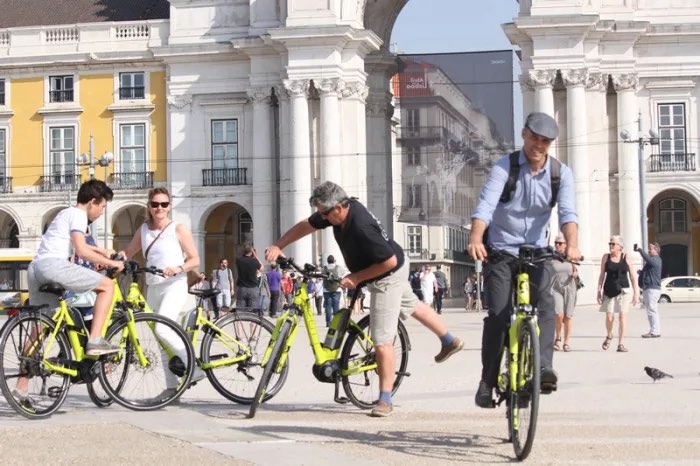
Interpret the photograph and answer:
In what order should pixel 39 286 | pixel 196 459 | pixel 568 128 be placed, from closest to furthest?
1. pixel 196 459
2. pixel 39 286
3. pixel 568 128

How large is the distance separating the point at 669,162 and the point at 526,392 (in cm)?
4476

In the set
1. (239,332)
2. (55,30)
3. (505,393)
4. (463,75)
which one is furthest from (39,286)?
(55,30)

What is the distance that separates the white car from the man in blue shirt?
42.8 m

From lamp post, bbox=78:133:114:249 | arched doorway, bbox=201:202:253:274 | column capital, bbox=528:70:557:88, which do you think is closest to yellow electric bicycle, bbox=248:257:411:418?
lamp post, bbox=78:133:114:249

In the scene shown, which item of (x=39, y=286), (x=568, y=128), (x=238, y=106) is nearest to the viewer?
(x=39, y=286)

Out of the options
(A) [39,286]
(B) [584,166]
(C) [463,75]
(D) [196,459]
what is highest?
(C) [463,75]

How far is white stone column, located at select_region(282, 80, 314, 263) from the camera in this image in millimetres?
51531

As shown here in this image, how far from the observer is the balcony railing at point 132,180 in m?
55.6

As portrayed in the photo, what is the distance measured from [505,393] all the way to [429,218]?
43.5 m

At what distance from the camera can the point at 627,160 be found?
2010 inches

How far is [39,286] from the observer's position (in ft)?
39.1

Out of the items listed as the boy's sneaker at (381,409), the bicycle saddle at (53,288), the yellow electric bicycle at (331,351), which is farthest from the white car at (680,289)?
the bicycle saddle at (53,288)

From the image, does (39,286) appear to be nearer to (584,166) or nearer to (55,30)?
(584,166)

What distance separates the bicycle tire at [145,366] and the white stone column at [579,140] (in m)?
38.4
